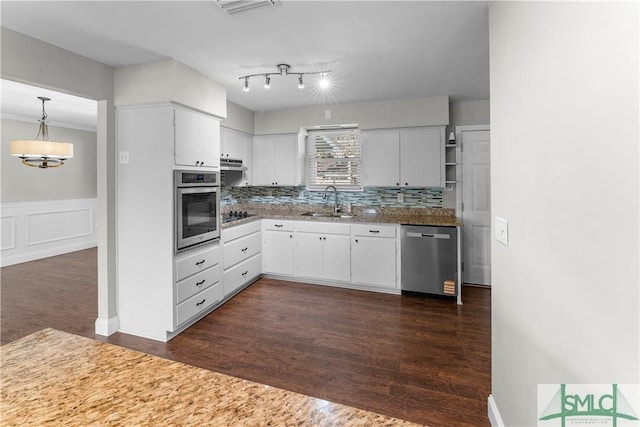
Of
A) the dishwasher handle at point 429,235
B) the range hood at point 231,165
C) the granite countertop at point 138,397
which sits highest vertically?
the range hood at point 231,165

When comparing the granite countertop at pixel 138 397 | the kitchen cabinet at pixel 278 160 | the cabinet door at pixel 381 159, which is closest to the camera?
the granite countertop at pixel 138 397

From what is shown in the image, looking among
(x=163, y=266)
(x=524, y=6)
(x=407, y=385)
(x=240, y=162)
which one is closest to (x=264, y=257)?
(x=240, y=162)

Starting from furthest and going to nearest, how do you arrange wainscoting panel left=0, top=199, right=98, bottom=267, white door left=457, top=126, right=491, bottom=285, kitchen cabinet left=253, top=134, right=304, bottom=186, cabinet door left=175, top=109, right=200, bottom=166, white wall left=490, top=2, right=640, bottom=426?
wainscoting panel left=0, top=199, right=98, bottom=267
kitchen cabinet left=253, top=134, right=304, bottom=186
white door left=457, top=126, right=491, bottom=285
cabinet door left=175, top=109, right=200, bottom=166
white wall left=490, top=2, right=640, bottom=426

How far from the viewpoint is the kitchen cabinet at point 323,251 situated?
407cm

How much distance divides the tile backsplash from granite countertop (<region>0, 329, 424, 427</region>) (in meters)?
3.98

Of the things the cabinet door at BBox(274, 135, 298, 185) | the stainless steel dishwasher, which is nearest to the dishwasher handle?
the stainless steel dishwasher

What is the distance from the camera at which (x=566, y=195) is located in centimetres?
103

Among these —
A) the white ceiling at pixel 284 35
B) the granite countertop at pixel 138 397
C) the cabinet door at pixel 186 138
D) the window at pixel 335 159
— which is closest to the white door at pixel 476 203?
the white ceiling at pixel 284 35

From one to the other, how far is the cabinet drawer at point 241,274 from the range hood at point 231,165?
Answer: 121 cm

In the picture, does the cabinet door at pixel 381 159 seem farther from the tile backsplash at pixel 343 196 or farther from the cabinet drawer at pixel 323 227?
the cabinet drawer at pixel 323 227

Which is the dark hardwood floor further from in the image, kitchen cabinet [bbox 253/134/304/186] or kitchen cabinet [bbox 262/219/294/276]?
kitchen cabinet [bbox 253/134/304/186]

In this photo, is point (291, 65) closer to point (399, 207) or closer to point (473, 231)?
point (399, 207)

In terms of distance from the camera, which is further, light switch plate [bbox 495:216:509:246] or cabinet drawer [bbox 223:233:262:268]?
cabinet drawer [bbox 223:233:262:268]

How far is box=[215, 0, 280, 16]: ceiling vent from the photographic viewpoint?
6.15 ft
